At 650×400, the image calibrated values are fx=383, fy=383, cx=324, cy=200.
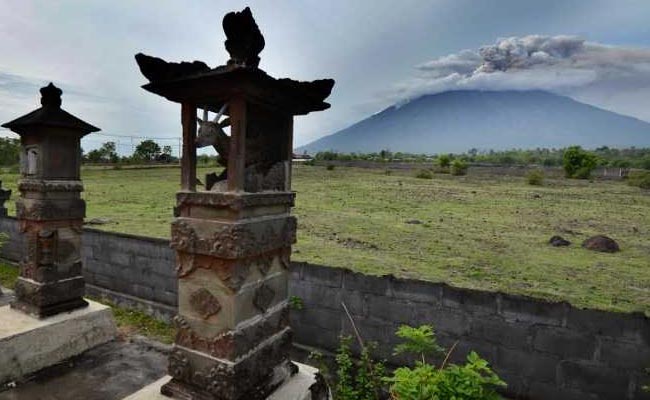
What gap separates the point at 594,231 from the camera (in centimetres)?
1098

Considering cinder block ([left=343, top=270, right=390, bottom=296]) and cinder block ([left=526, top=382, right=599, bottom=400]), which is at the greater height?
Result: cinder block ([left=343, top=270, right=390, bottom=296])

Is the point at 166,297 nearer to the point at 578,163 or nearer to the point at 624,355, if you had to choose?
the point at 624,355

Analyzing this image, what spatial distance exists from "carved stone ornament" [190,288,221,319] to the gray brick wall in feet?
7.20

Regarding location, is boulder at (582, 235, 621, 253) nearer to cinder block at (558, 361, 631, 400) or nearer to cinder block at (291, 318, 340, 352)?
cinder block at (558, 361, 631, 400)

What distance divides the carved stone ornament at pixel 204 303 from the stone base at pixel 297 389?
858mm

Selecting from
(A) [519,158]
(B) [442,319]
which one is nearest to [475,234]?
(B) [442,319]

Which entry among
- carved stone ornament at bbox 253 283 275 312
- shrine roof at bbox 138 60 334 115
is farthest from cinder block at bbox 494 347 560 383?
shrine roof at bbox 138 60 334 115

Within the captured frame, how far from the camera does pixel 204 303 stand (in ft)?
10.3

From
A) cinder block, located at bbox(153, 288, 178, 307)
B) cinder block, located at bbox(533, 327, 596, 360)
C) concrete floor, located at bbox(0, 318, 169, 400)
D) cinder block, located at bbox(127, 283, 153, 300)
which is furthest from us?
cinder block, located at bbox(127, 283, 153, 300)

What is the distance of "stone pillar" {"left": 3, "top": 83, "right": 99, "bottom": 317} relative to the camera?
4949 mm

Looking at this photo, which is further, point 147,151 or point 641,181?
point 147,151

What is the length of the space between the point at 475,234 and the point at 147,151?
49298mm

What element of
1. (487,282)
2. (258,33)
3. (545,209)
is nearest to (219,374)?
(258,33)

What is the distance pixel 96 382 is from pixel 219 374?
2.74m
